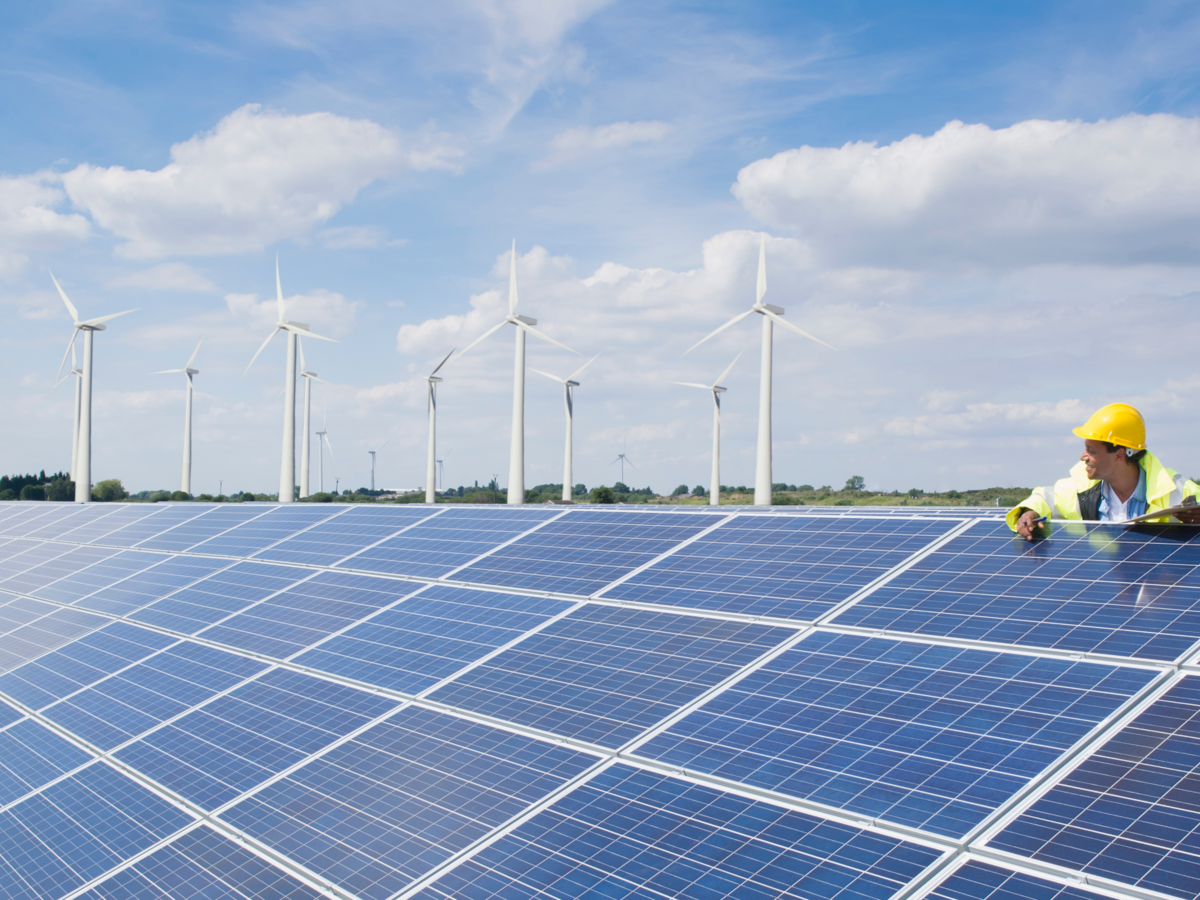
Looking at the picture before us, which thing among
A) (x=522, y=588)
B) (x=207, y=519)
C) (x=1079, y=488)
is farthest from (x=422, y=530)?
(x=1079, y=488)

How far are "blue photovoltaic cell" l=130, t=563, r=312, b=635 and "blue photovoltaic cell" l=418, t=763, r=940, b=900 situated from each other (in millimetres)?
12096

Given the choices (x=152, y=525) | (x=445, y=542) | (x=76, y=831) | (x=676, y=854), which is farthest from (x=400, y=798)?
(x=152, y=525)

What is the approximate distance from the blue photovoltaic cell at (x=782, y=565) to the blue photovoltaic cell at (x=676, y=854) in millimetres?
4266

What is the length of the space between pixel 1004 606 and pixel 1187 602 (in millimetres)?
1948

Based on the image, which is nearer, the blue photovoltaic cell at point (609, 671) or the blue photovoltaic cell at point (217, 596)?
the blue photovoltaic cell at point (609, 671)

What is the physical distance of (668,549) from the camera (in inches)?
635

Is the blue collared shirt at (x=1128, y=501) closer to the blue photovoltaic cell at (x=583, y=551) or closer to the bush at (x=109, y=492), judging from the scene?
the blue photovoltaic cell at (x=583, y=551)

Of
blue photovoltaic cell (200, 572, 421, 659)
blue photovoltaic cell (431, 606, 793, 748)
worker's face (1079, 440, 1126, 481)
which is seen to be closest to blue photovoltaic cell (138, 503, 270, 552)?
blue photovoltaic cell (200, 572, 421, 659)

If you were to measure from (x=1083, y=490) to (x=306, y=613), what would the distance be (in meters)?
14.0

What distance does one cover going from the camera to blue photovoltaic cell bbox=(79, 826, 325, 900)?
879 centimetres

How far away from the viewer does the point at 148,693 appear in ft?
50.0

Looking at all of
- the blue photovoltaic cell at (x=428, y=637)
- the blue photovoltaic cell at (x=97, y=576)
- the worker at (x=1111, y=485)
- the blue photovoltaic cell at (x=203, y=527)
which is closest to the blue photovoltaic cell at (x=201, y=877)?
the blue photovoltaic cell at (x=428, y=637)

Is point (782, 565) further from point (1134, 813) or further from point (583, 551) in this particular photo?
point (1134, 813)

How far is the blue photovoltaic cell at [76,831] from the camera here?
10.2 meters
